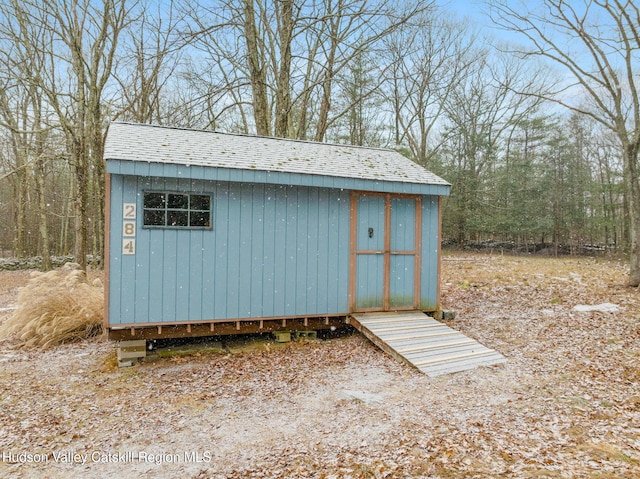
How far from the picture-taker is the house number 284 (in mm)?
5297

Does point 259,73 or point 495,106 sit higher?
point 495,106

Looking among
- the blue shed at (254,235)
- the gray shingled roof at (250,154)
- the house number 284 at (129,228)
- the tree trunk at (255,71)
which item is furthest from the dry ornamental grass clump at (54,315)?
the tree trunk at (255,71)

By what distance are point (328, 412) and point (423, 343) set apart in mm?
2227

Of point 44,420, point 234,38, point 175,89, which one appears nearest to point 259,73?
point 234,38

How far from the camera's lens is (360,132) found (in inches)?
750

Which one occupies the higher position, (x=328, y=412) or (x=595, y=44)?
(x=595, y=44)

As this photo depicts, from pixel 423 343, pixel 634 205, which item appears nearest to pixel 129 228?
pixel 423 343

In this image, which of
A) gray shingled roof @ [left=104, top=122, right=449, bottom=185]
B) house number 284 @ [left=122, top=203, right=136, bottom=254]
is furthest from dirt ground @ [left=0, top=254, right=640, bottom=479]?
gray shingled roof @ [left=104, top=122, right=449, bottom=185]

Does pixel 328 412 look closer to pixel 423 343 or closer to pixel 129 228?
pixel 423 343

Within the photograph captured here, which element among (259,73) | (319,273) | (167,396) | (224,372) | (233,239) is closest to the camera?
(167,396)

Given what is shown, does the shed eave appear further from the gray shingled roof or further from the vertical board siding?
the vertical board siding

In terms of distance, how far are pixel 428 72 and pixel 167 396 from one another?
61.7 ft

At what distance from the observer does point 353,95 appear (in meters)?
15.7

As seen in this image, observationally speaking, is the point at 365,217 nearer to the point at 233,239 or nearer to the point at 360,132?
the point at 233,239
